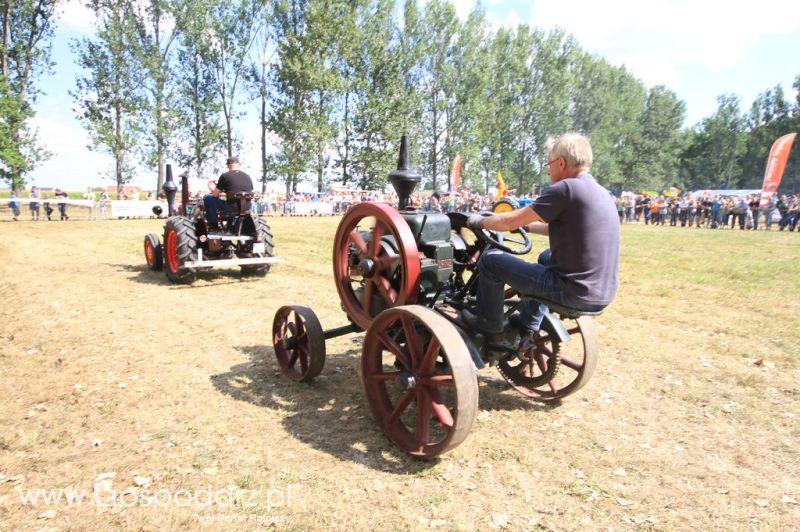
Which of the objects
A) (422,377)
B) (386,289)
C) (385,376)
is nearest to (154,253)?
(386,289)

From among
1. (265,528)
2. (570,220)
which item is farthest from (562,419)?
(265,528)

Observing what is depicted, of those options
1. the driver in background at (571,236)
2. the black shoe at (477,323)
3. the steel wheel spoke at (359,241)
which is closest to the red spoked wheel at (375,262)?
the steel wheel spoke at (359,241)

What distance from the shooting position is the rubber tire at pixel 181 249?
7.92m

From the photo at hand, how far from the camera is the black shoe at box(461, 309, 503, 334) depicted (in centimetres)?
319

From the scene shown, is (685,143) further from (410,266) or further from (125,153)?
(410,266)

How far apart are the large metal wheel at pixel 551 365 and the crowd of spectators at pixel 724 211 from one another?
78.5 feet

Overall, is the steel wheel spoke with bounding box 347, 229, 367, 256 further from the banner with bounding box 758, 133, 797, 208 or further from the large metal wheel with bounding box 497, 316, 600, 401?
the banner with bounding box 758, 133, 797, 208

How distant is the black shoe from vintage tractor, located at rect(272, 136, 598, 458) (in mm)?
52

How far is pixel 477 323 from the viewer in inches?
127

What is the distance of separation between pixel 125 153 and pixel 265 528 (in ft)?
116

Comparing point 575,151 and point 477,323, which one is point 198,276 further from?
point 575,151

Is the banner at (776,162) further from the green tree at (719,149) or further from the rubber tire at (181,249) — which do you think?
the green tree at (719,149)

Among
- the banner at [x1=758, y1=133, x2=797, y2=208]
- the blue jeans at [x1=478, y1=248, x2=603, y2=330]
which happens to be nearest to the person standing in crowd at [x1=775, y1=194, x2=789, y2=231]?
the banner at [x1=758, y1=133, x2=797, y2=208]

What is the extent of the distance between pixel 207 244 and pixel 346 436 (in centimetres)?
636
